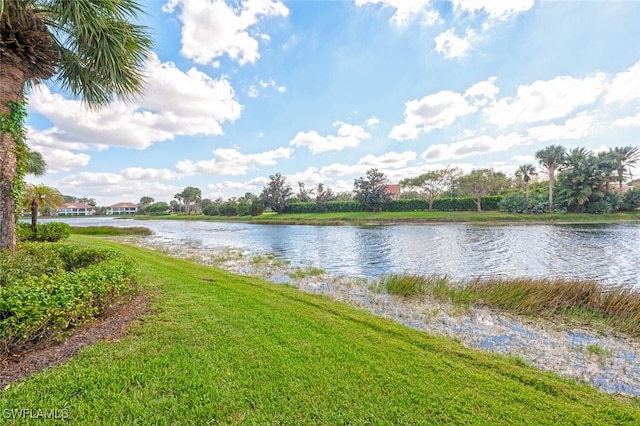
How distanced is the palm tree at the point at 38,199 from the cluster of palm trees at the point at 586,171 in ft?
159

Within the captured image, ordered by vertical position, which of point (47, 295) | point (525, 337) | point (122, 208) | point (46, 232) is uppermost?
point (122, 208)

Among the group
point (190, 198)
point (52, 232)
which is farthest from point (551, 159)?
point (190, 198)

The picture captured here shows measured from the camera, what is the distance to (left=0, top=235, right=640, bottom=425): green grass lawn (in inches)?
96.8

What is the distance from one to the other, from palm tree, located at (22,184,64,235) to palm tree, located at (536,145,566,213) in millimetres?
49965

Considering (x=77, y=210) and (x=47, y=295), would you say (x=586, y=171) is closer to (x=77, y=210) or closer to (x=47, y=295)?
(x=47, y=295)

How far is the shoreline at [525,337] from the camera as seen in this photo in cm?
406

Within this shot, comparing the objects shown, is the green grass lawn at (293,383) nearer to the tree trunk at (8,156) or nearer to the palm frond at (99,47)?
the tree trunk at (8,156)

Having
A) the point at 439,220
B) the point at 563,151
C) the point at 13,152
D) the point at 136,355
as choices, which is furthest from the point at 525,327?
the point at 563,151

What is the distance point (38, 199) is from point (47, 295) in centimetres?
1503

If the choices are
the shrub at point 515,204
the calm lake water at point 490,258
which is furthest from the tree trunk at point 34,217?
the shrub at point 515,204

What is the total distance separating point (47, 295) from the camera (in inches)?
127

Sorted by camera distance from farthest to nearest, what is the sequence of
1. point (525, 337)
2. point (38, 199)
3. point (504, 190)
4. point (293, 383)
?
1. point (504, 190)
2. point (38, 199)
3. point (525, 337)
4. point (293, 383)

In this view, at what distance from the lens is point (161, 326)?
13.3 feet

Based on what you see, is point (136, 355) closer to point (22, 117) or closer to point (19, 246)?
point (19, 246)
